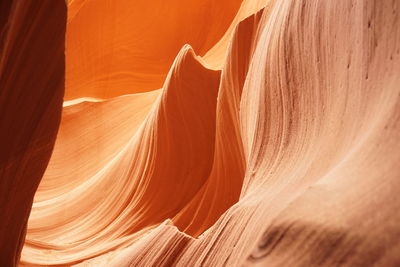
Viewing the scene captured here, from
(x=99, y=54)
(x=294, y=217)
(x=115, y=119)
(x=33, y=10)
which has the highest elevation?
(x=99, y=54)

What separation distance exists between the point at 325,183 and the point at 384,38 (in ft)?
1.06

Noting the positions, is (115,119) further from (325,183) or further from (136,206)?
(325,183)

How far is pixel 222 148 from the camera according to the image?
7.31 ft

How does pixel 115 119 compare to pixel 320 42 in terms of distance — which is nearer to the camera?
pixel 320 42

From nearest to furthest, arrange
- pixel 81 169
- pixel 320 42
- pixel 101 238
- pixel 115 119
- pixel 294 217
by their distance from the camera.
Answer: pixel 294 217 < pixel 320 42 < pixel 101 238 < pixel 81 169 < pixel 115 119

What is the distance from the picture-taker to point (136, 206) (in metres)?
2.30

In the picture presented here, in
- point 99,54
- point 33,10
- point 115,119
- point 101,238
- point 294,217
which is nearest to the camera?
point 294,217

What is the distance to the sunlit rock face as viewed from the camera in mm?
782

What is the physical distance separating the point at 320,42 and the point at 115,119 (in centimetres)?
195

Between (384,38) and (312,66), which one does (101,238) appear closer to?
(312,66)

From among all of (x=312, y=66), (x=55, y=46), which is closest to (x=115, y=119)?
(x=312, y=66)

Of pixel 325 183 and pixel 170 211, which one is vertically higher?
pixel 170 211

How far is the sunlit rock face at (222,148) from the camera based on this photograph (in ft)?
2.56

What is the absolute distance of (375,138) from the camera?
86 cm
